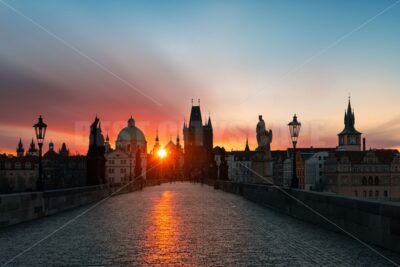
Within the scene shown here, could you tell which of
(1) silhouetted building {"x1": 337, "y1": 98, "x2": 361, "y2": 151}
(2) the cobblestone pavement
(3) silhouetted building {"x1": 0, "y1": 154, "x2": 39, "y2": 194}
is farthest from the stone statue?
(1) silhouetted building {"x1": 337, "y1": 98, "x2": 361, "y2": 151}

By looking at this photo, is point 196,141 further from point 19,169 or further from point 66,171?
point 19,169

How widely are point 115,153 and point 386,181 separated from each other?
9450 centimetres

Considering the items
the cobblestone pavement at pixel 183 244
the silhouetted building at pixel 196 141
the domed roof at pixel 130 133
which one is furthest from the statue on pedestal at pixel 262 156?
the domed roof at pixel 130 133

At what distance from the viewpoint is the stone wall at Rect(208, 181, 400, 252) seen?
10227 mm

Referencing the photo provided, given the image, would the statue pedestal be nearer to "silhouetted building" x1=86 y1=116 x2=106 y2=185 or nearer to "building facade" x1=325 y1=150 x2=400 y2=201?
"silhouetted building" x1=86 y1=116 x2=106 y2=185

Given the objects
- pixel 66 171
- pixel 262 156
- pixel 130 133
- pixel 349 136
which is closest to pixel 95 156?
pixel 262 156

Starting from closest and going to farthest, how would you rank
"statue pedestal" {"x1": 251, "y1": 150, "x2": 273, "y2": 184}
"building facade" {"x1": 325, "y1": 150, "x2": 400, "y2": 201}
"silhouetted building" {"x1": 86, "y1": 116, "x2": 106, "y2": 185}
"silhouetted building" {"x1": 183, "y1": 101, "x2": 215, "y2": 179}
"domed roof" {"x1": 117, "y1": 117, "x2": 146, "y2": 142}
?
"silhouetted building" {"x1": 86, "y1": 116, "x2": 106, "y2": 185}, "statue pedestal" {"x1": 251, "y1": 150, "x2": 273, "y2": 184}, "building facade" {"x1": 325, "y1": 150, "x2": 400, "y2": 201}, "silhouetted building" {"x1": 183, "y1": 101, "x2": 215, "y2": 179}, "domed roof" {"x1": 117, "y1": 117, "x2": 146, "y2": 142}

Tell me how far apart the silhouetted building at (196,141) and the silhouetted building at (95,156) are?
489ft

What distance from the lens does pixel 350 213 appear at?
40.3 feet

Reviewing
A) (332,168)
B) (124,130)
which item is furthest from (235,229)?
(124,130)

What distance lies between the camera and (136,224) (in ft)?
50.3

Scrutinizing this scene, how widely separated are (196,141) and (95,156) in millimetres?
159448

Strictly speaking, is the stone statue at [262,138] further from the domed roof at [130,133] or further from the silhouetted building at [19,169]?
the domed roof at [130,133]

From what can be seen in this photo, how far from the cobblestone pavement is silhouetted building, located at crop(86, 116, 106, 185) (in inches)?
577
